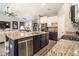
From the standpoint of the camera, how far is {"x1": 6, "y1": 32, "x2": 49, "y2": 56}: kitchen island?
1718mm

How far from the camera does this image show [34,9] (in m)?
1.86

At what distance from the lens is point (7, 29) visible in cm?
183

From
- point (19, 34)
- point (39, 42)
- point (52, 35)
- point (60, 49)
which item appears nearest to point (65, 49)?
point (60, 49)

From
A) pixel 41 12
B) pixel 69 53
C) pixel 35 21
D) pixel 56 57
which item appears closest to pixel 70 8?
pixel 41 12

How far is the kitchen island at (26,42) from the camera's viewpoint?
1.72 metres

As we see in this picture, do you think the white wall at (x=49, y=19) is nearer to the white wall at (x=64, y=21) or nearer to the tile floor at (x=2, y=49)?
the white wall at (x=64, y=21)

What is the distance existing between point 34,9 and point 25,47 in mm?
619

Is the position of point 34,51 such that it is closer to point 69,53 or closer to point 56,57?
point 56,57

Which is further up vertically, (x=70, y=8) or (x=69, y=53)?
(x=70, y=8)

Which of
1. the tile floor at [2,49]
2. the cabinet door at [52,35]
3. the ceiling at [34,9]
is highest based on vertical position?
the ceiling at [34,9]

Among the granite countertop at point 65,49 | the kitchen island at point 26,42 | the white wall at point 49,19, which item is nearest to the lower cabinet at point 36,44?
the kitchen island at point 26,42

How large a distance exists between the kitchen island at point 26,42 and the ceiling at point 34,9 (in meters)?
0.32

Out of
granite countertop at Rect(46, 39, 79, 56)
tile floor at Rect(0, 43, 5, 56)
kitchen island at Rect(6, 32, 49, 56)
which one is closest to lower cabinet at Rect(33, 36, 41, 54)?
kitchen island at Rect(6, 32, 49, 56)

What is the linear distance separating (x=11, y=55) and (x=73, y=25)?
1.10 meters
